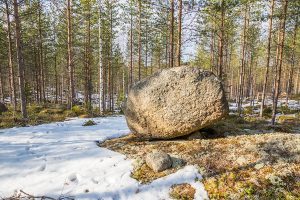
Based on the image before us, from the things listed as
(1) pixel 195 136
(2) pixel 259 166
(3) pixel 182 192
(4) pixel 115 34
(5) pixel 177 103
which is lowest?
(3) pixel 182 192

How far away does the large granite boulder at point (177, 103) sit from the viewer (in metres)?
7.35

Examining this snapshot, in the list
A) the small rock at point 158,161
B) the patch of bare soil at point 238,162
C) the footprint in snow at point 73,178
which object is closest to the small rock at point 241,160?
the patch of bare soil at point 238,162

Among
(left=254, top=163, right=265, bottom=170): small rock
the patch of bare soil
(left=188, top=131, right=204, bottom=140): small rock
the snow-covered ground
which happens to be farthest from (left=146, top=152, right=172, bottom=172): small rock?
(left=254, top=163, right=265, bottom=170): small rock

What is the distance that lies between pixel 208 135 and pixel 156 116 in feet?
7.36

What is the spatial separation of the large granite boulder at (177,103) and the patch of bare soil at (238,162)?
1.75ft

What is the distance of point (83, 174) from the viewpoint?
19.1ft

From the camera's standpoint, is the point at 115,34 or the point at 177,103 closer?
the point at 177,103

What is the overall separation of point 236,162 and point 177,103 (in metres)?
2.53

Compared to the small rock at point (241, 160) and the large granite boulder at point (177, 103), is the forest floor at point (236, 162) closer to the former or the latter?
the small rock at point (241, 160)

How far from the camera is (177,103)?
7.55 metres

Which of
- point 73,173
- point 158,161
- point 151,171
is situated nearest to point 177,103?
point 158,161

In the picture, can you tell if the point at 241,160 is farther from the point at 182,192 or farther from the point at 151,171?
the point at 151,171

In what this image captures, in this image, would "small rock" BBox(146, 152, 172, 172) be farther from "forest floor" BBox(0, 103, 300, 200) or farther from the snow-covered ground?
the snow-covered ground

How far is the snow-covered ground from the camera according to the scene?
5.15 meters
